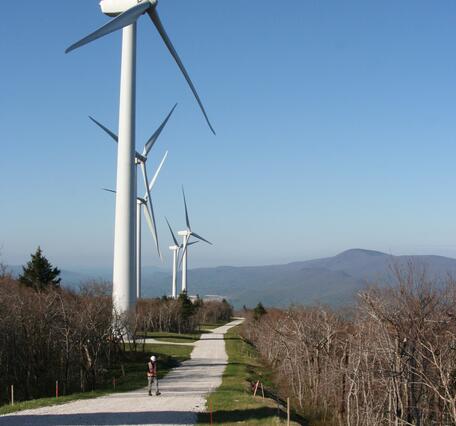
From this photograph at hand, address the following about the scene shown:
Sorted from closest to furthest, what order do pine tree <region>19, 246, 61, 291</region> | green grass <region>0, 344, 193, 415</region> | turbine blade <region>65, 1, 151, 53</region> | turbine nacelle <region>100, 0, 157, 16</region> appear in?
green grass <region>0, 344, 193, 415</region>, turbine blade <region>65, 1, 151, 53</region>, turbine nacelle <region>100, 0, 157, 16</region>, pine tree <region>19, 246, 61, 291</region>

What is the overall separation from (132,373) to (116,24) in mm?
22848

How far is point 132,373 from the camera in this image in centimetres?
4069

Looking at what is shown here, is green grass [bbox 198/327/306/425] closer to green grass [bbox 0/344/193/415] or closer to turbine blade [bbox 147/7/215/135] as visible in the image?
green grass [bbox 0/344/193/415]

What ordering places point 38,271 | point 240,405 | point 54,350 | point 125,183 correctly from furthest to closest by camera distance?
point 38,271, point 125,183, point 54,350, point 240,405

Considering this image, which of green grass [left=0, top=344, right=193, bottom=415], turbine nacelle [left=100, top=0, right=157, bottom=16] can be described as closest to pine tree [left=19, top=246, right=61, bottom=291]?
green grass [left=0, top=344, right=193, bottom=415]

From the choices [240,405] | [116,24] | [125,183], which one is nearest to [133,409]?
[240,405]

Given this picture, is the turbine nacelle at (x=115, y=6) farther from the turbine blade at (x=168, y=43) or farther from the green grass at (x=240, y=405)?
the green grass at (x=240, y=405)

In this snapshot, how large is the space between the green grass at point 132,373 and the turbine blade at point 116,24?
664 inches

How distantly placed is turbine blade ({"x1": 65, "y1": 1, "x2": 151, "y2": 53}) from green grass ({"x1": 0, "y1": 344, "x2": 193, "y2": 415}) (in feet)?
55.3

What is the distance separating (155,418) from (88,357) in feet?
42.8

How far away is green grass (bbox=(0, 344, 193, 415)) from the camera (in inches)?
1008

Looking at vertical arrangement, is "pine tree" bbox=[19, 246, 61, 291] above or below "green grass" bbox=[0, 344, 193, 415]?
above

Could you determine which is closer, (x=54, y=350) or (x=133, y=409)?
(x=133, y=409)

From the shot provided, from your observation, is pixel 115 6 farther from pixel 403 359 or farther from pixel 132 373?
pixel 403 359
